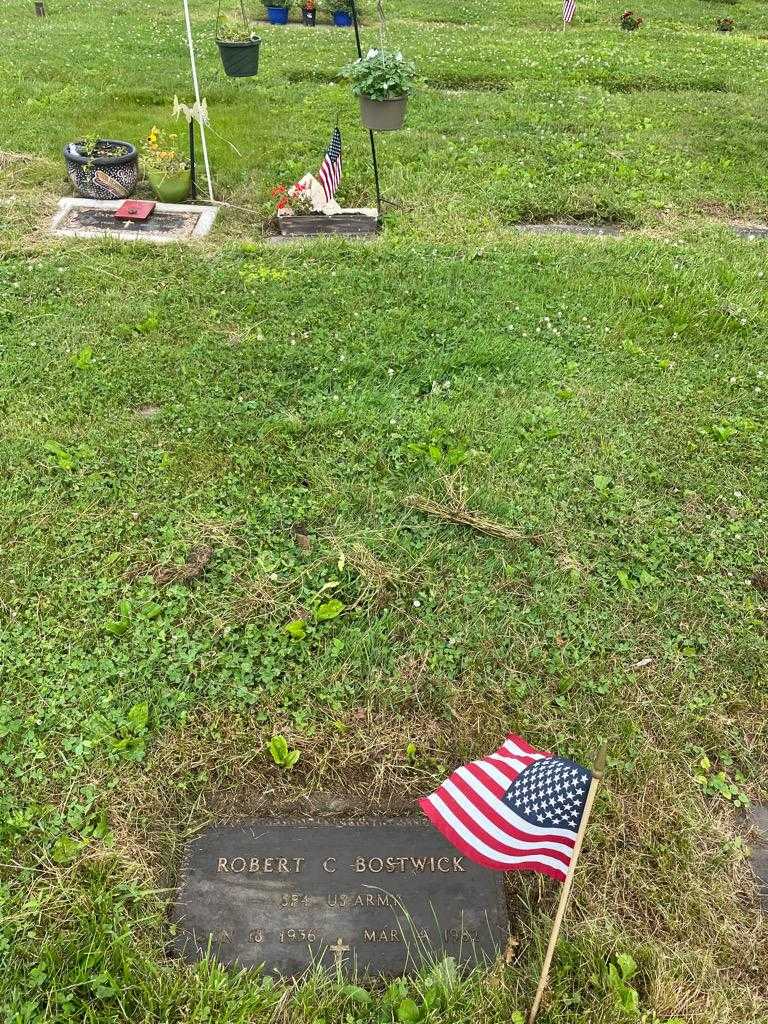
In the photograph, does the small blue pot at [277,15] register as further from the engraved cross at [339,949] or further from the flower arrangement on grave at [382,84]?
the engraved cross at [339,949]

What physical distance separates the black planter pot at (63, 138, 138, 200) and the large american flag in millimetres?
6684

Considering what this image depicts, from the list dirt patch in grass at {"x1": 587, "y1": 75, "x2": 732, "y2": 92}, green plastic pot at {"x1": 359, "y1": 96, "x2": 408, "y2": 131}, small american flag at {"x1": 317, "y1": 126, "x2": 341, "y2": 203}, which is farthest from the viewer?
dirt patch in grass at {"x1": 587, "y1": 75, "x2": 732, "y2": 92}

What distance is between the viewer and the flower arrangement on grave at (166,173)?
7062 millimetres

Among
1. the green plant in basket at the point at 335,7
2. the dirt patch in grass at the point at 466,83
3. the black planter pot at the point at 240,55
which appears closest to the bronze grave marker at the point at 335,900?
the black planter pot at the point at 240,55

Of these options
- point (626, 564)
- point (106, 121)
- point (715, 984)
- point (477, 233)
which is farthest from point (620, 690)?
point (106, 121)

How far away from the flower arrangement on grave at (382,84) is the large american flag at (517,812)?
17.7 ft

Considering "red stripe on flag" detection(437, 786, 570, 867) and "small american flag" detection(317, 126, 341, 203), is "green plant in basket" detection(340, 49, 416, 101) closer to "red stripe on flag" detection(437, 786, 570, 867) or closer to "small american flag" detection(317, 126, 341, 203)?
"small american flag" detection(317, 126, 341, 203)

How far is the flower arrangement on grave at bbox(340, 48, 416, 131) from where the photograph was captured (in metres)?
5.84

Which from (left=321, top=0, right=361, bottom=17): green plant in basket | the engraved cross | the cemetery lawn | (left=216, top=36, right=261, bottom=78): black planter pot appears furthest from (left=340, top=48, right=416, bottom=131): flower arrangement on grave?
(left=321, top=0, right=361, bottom=17): green plant in basket

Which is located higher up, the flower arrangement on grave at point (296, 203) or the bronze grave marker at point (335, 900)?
the flower arrangement on grave at point (296, 203)

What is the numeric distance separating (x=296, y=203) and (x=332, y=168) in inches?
22.8

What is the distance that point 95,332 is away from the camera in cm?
540

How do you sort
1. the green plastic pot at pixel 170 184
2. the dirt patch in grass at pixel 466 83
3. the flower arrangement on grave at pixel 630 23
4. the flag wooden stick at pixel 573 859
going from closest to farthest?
the flag wooden stick at pixel 573 859 < the green plastic pot at pixel 170 184 < the dirt patch in grass at pixel 466 83 < the flower arrangement on grave at pixel 630 23

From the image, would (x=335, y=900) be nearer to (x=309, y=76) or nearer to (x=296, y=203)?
(x=296, y=203)
